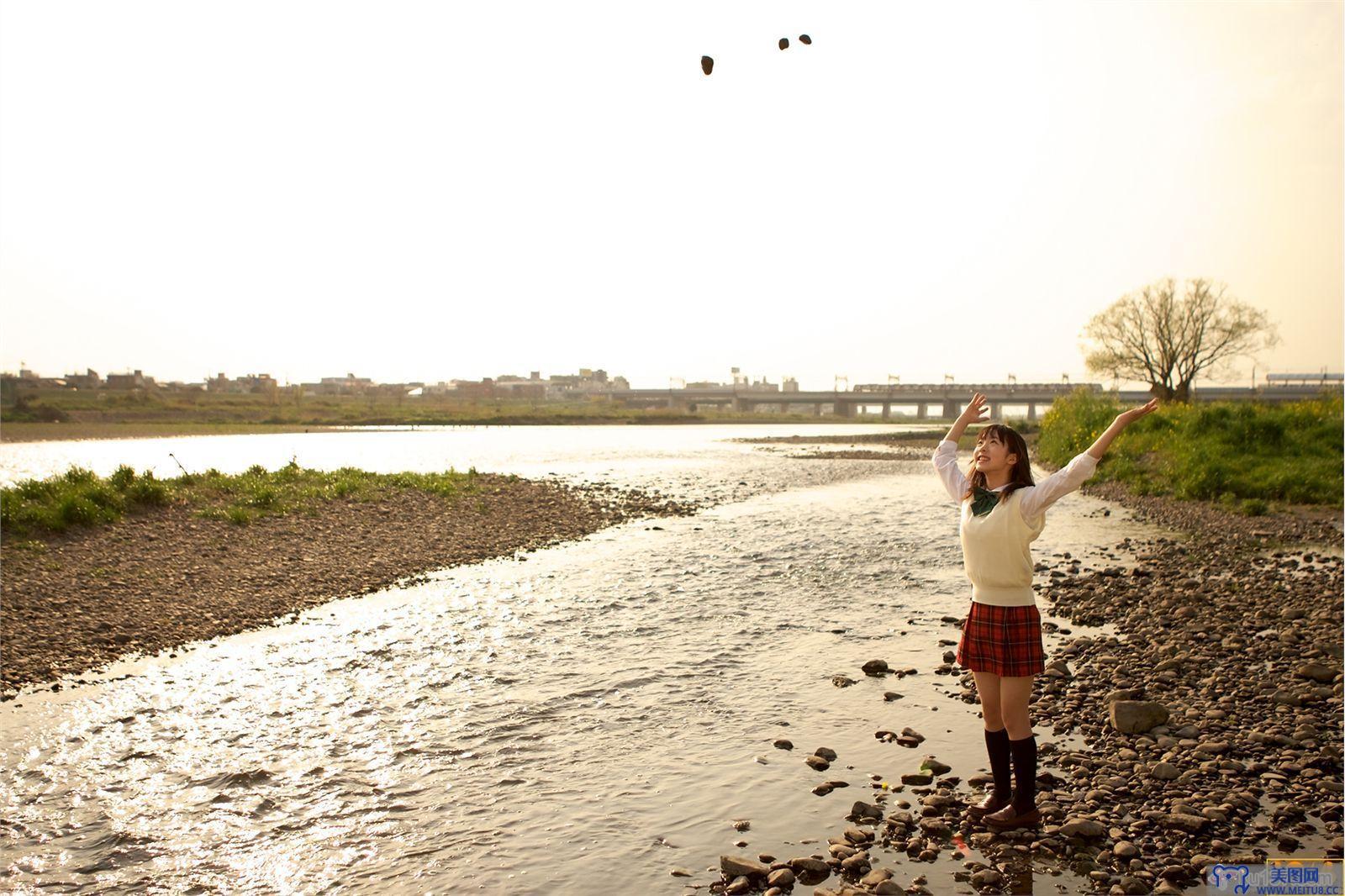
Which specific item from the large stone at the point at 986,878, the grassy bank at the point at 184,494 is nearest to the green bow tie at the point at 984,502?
the large stone at the point at 986,878

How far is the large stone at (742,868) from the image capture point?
5969 millimetres

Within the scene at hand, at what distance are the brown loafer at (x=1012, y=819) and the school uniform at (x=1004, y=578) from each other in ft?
3.66

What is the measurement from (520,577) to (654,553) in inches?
155

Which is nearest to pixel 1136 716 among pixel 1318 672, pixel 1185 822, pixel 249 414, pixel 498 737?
pixel 1185 822

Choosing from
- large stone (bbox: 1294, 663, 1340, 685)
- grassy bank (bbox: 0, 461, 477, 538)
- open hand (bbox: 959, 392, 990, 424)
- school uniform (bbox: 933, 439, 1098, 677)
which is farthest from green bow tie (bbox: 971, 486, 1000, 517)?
grassy bank (bbox: 0, 461, 477, 538)

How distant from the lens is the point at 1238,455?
103 ft

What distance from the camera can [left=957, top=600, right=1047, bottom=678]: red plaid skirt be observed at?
5922 mm

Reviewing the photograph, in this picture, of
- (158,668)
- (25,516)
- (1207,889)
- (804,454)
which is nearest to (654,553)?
(158,668)

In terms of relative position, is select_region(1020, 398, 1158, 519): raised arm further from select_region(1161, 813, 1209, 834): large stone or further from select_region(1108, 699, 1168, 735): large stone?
select_region(1108, 699, 1168, 735): large stone

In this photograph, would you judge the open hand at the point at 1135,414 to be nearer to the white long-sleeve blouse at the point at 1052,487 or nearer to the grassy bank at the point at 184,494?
the white long-sleeve blouse at the point at 1052,487

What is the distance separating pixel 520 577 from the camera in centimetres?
1770

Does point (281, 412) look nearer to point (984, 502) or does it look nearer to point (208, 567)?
point (208, 567)

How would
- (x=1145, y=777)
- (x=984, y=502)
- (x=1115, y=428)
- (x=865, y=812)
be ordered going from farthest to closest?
(x=1145, y=777) < (x=865, y=812) < (x=984, y=502) < (x=1115, y=428)

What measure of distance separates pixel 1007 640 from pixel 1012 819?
1.40 m
